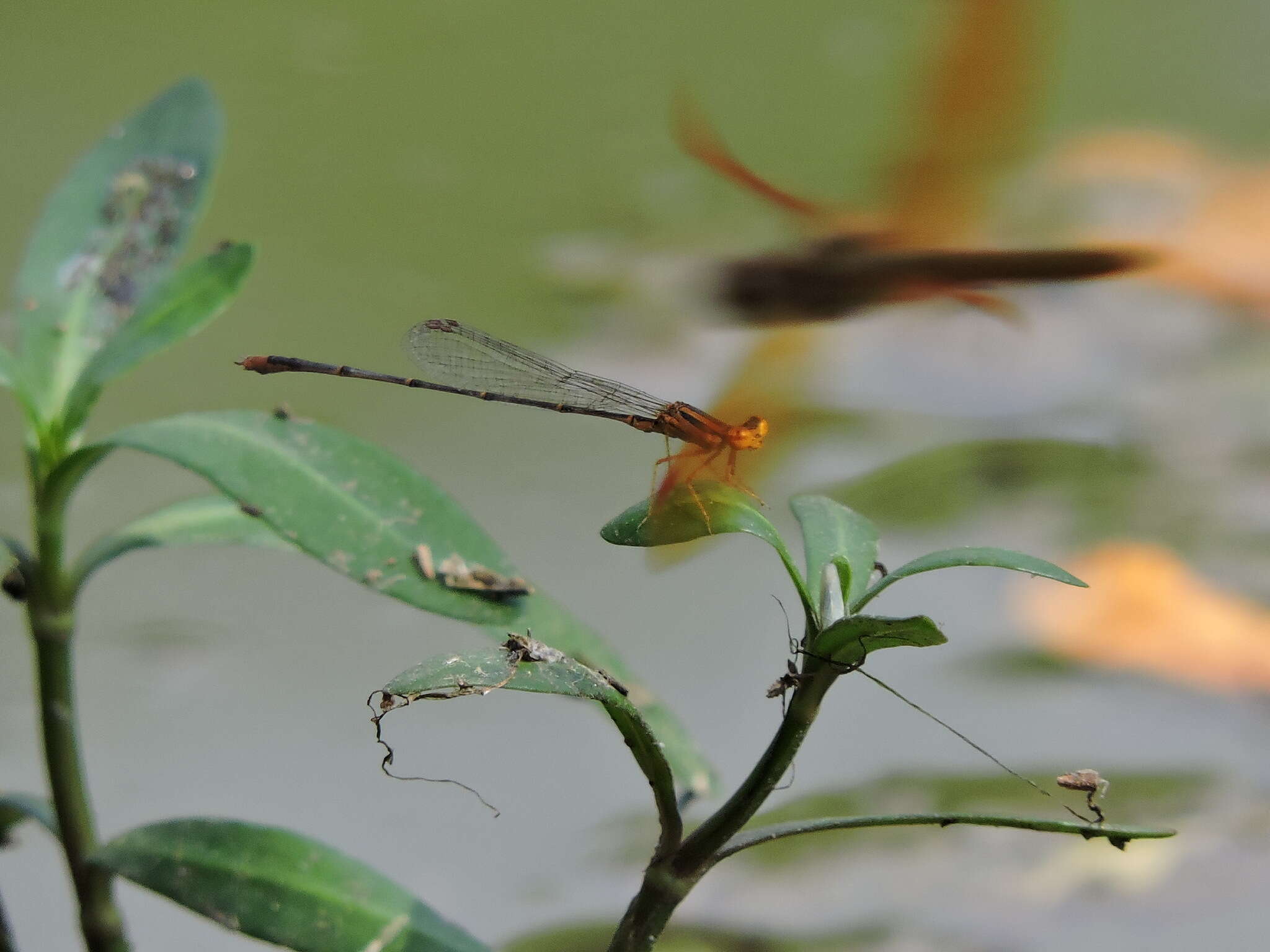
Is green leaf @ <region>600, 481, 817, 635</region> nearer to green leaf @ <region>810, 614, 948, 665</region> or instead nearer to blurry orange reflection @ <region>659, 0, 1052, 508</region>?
green leaf @ <region>810, 614, 948, 665</region>

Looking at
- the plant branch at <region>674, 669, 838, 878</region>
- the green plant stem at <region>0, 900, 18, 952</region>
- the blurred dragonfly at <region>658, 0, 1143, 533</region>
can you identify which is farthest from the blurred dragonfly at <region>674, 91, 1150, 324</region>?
the green plant stem at <region>0, 900, 18, 952</region>

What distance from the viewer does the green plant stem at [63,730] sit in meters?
0.72

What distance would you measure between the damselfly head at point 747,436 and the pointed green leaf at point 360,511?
409 millimetres

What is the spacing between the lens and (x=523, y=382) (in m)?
1.46

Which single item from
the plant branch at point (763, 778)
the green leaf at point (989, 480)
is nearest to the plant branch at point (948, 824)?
the plant branch at point (763, 778)

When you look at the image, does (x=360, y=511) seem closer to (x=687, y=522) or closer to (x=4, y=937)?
(x=687, y=522)

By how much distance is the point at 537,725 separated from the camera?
107cm

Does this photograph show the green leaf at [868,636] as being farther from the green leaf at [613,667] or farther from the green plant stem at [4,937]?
the green plant stem at [4,937]

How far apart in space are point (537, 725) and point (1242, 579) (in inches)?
31.0

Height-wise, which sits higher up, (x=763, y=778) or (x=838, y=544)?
(x=838, y=544)

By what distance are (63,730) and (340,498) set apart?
0.24m

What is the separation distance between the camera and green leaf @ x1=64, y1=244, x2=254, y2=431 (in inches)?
30.4

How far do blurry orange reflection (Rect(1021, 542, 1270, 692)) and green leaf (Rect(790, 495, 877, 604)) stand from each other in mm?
549

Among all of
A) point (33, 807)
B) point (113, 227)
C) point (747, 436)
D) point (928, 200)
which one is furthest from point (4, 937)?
point (928, 200)
